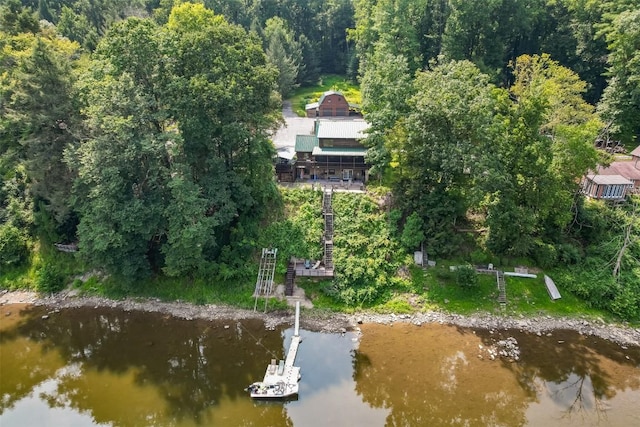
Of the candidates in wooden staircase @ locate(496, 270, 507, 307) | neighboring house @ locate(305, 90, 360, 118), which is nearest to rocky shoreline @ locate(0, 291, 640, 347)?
wooden staircase @ locate(496, 270, 507, 307)

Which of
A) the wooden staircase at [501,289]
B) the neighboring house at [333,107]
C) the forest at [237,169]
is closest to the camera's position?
the forest at [237,169]

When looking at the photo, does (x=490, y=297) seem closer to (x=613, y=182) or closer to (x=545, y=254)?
(x=545, y=254)

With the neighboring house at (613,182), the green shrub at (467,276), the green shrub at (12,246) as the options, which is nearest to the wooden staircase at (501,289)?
the green shrub at (467,276)

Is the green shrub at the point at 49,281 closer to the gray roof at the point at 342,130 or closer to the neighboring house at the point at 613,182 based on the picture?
the gray roof at the point at 342,130

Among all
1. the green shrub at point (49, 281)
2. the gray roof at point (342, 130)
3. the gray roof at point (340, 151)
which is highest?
the gray roof at point (342, 130)

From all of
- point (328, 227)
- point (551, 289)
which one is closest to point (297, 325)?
point (328, 227)

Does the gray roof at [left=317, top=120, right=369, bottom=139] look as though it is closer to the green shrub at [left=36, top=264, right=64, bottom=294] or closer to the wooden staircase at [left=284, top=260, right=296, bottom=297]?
the wooden staircase at [left=284, top=260, right=296, bottom=297]
